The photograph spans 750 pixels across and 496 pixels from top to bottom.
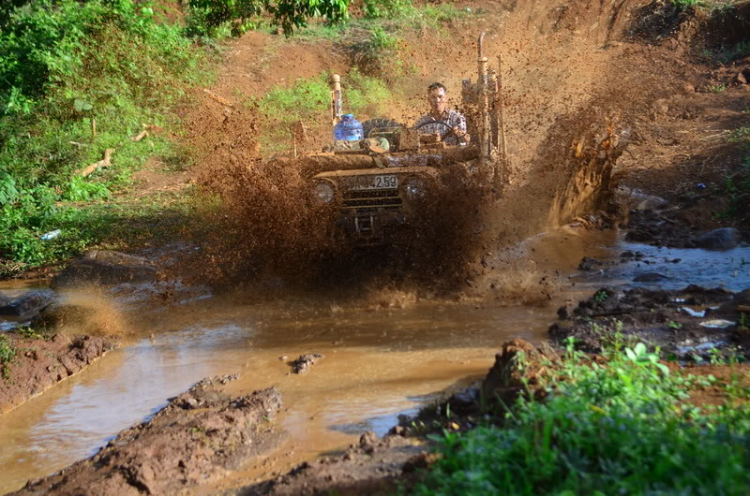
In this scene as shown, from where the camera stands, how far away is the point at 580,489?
2.96 m

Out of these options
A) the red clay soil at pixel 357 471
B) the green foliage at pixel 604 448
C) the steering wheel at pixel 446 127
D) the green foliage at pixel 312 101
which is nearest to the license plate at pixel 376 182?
the steering wheel at pixel 446 127

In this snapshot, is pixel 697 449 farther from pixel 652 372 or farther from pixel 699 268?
pixel 699 268

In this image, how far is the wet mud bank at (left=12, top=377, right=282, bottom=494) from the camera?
13.7 ft

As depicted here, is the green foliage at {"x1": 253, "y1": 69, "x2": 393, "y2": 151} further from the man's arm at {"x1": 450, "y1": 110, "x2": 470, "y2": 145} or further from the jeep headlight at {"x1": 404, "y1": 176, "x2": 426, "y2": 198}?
the jeep headlight at {"x1": 404, "y1": 176, "x2": 426, "y2": 198}

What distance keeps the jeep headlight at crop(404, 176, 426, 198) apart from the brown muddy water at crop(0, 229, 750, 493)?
1.08m

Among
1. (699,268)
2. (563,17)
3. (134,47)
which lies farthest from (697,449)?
(563,17)

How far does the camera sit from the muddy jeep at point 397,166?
315 inches

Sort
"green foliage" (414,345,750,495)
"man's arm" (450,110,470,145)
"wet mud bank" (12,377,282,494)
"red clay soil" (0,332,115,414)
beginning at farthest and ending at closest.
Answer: "man's arm" (450,110,470,145) → "red clay soil" (0,332,115,414) → "wet mud bank" (12,377,282,494) → "green foliage" (414,345,750,495)

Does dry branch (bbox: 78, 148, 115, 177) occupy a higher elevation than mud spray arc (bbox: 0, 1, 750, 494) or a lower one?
higher

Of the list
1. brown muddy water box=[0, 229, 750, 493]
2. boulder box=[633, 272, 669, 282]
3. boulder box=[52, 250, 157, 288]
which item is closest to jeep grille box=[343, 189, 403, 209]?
brown muddy water box=[0, 229, 750, 493]

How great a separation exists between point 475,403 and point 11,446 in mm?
3315

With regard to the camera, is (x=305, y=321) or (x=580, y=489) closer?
(x=580, y=489)

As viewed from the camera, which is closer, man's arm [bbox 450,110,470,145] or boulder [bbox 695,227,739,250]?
man's arm [bbox 450,110,470,145]

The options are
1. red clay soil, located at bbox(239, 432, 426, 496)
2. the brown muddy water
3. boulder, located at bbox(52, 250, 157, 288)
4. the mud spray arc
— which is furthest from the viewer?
boulder, located at bbox(52, 250, 157, 288)
